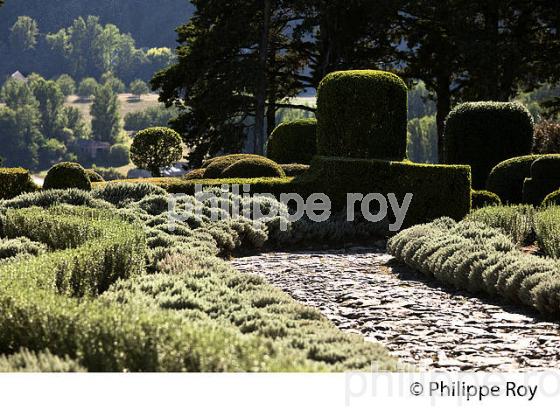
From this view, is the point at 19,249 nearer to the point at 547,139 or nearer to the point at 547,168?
the point at 547,168

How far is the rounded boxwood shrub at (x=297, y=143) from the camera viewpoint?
72.9ft

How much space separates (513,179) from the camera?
17031mm

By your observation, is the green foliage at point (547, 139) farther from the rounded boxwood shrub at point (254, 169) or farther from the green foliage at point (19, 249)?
the green foliage at point (19, 249)

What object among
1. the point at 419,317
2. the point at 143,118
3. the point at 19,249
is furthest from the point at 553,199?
the point at 143,118

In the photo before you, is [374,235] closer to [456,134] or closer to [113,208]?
[113,208]

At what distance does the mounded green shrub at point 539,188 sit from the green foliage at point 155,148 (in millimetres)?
14103

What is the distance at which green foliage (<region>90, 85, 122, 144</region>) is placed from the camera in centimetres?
14900

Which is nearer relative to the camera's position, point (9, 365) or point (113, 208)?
point (9, 365)

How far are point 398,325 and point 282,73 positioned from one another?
83.5 feet

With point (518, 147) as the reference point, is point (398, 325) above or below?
below

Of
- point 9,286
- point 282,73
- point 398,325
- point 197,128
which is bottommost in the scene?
point 398,325

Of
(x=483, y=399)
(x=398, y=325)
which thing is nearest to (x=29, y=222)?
(x=398, y=325)

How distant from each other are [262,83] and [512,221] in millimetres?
17554

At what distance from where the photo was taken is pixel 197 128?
30141 millimetres
